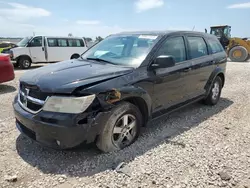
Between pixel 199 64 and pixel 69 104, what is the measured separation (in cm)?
304

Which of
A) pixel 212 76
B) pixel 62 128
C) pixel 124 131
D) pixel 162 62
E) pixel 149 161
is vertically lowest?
pixel 149 161

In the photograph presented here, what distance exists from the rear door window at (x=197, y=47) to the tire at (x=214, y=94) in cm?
87

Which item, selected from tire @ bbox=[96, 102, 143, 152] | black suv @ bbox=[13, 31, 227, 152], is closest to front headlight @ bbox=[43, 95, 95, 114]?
black suv @ bbox=[13, 31, 227, 152]

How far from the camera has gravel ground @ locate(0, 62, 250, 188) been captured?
2.74 m

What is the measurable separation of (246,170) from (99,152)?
1902 mm

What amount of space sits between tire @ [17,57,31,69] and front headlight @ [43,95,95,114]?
36.4 feet

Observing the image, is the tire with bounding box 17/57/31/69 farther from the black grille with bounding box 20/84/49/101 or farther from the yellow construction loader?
the yellow construction loader

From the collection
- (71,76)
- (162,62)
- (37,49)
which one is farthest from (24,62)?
(162,62)

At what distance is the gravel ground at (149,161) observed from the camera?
2.74m

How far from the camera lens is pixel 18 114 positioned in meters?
3.23

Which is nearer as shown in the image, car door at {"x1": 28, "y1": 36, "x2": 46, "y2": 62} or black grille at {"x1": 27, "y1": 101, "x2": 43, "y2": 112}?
black grille at {"x1": 27, "y1": 101, "x2": 43, "y2": 112}

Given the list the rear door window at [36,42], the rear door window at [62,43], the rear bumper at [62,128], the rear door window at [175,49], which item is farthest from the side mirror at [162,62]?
the rear door window at [62,43]

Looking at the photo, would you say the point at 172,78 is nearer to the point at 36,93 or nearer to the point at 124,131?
the point at 124,131

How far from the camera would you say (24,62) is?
12.9 metres
